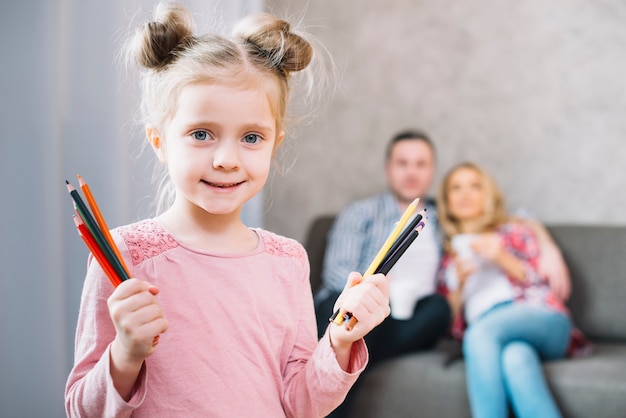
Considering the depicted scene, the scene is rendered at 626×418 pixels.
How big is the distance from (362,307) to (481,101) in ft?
7.22

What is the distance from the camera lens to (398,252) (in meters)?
0.69

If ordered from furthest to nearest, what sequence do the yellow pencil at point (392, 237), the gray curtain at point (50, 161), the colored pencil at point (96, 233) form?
the gray curtain at point (50, 161) → the yellow pencil at point (392, 237) → the colored pencil at point (96, 233)

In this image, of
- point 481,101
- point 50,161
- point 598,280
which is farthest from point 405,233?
point 481,101

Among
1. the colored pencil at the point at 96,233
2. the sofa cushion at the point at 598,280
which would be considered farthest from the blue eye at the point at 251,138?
the sofa cushion at the point at 598,280

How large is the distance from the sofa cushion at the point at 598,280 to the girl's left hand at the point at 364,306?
5.94ft

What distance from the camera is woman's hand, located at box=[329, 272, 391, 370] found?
27.7 inches

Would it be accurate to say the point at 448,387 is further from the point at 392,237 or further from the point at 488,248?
the point at 392,237

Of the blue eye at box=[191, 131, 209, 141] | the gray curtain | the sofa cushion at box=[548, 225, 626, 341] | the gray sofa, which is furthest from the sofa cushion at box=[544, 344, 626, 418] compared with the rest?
the blue eye at box=[191, 131, 209, 141]

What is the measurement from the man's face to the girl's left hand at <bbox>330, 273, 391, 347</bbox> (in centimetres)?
175

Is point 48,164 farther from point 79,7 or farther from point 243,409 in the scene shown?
point 243,409

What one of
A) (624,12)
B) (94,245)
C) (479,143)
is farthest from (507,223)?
(94,245)

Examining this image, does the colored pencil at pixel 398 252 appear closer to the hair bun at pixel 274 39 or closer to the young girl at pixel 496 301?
the hair bun at pixel 274 39

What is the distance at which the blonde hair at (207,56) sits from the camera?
0.76 meters

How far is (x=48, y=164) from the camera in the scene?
1439 millimetres
